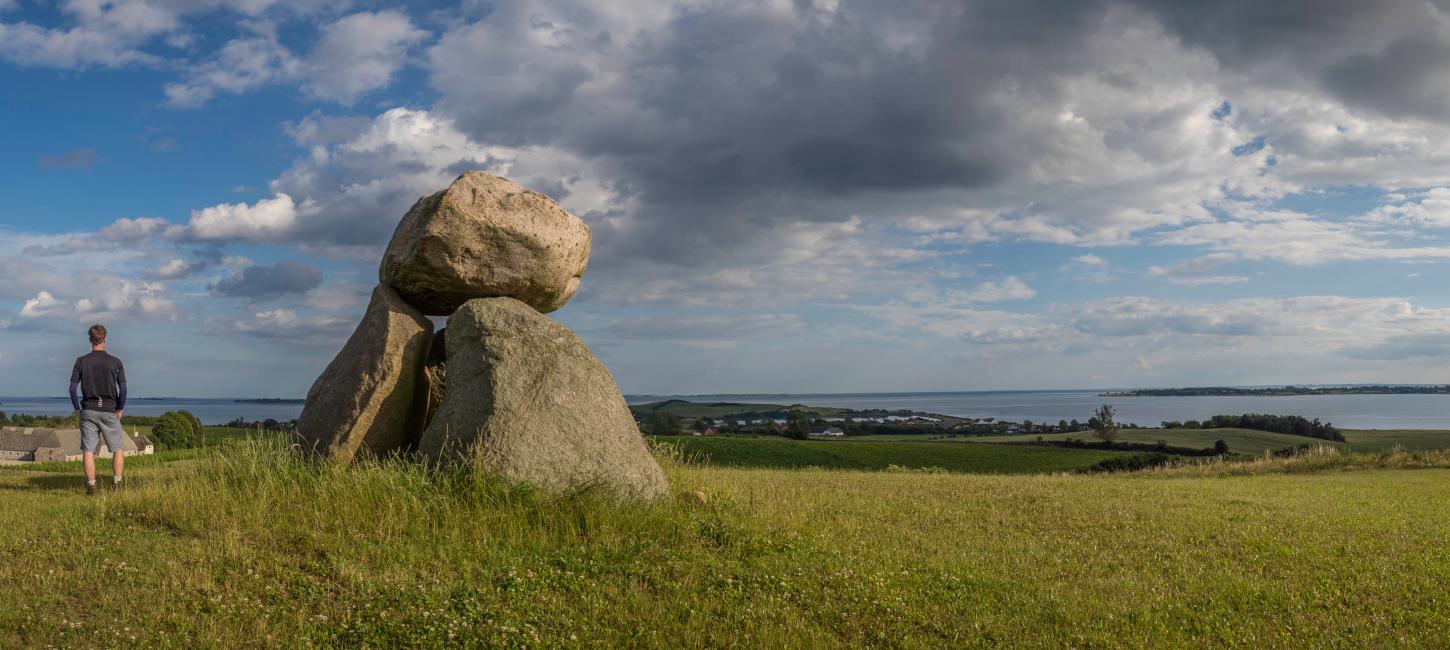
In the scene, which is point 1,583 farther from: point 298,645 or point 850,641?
point 850,641

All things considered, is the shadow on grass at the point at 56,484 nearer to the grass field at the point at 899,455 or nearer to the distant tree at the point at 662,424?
the grass field at the point at 899,455

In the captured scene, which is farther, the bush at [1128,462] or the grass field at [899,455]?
the grass field at [899,455]

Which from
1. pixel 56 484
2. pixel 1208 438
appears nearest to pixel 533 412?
pixel 56 484

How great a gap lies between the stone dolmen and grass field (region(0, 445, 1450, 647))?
0.73 meters

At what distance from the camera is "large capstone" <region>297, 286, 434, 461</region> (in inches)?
517

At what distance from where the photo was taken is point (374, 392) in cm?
1322

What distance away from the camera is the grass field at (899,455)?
167ft

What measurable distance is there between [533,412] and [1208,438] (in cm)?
7472

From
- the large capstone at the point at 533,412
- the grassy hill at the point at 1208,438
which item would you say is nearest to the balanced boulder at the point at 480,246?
the large capstone at the point at 533,412

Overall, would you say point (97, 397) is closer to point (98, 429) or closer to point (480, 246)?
point (98, 429)

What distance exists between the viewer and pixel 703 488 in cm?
1364

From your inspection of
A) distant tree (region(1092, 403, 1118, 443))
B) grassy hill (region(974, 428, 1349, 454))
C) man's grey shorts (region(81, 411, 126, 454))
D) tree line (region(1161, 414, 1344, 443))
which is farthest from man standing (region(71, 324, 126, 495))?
tree line (region(1161, 414, 1344, 443))

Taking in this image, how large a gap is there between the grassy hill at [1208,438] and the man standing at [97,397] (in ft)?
216

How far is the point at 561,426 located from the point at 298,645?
16.4 ft
